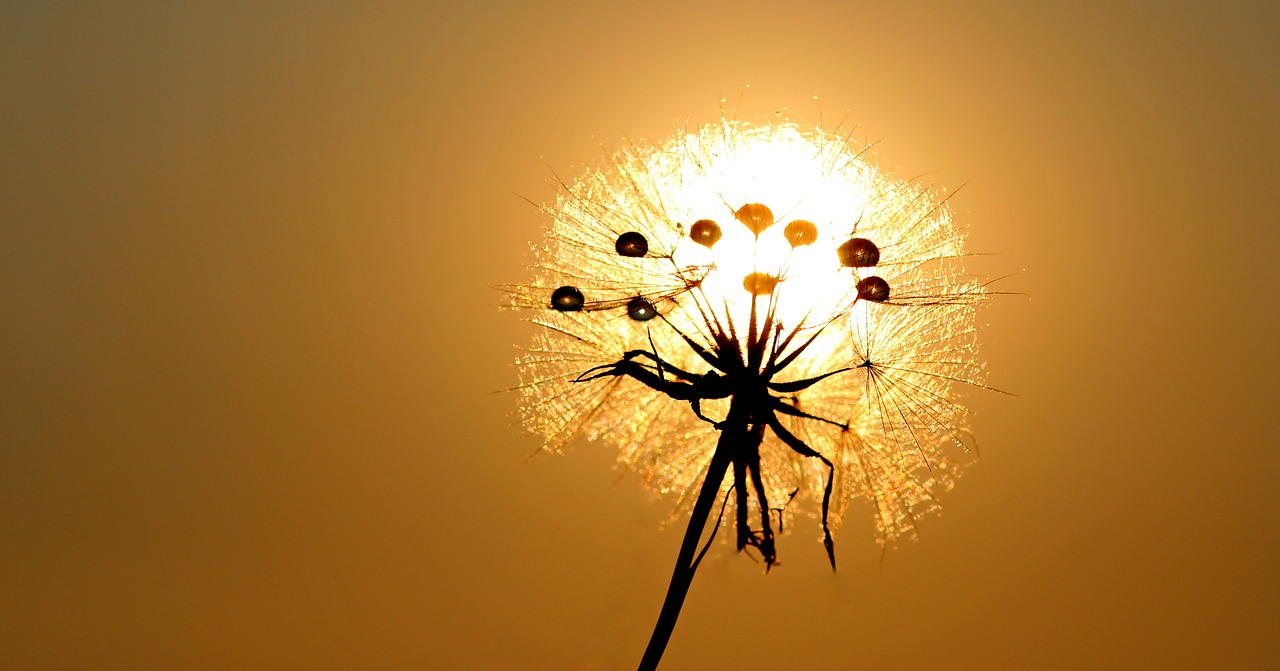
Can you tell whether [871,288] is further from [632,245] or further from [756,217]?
[632,245]

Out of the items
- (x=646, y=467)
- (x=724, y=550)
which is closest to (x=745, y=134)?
(x=646, y=467)

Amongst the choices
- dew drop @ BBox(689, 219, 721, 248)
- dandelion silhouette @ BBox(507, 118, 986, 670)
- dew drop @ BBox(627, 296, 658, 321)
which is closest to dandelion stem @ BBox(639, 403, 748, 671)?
dandelion silhouette @ BBox(507, 118, 986, 670)

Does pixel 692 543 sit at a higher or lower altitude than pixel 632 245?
lower

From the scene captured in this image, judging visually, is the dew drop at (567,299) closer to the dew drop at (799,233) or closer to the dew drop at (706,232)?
the dew drop at (706,232)

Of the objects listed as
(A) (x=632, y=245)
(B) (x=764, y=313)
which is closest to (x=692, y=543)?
(B) (x=764, y=313)

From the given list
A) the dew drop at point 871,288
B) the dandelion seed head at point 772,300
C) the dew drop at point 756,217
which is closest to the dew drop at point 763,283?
A: the dandelion seed head at point 772,300

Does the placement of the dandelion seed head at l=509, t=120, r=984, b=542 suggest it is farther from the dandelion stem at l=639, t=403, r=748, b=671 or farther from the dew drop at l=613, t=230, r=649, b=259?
the dandelion stem at l=639, t=403, r=748, b=671

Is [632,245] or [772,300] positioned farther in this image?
[632,245]
